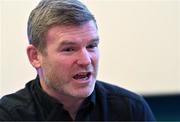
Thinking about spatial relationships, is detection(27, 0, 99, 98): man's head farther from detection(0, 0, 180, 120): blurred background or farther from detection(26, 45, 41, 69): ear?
detection(0, 0, 180, 120): blurred background

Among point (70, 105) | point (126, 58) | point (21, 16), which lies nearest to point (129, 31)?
point (126, 58)

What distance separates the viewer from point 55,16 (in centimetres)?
132

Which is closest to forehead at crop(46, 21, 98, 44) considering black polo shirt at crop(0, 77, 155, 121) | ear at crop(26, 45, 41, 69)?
ear at crop(26, 45, 41, 69)

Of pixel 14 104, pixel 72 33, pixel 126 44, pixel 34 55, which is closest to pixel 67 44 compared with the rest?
pixel 72 33

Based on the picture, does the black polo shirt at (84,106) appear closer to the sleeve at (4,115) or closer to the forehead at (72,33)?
the sleeve at (4,115)

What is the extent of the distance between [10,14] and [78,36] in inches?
46.4

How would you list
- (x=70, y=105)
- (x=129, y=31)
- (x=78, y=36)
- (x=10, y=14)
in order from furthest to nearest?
(x=129, y=31), (x=10, y=14), (x=70, y=105), (x=78, y=36)

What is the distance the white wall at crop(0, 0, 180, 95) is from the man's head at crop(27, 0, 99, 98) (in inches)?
39.8

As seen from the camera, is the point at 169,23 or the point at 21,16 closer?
the point at 21,16

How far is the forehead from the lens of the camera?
4.34 ft

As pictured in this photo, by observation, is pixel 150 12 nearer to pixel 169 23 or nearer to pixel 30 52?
pixel 169 23

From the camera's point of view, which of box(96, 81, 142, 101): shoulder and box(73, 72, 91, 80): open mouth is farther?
box(96, 81, 142, 101): shoulder

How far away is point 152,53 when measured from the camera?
262cm

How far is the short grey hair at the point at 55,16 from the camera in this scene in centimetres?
132
